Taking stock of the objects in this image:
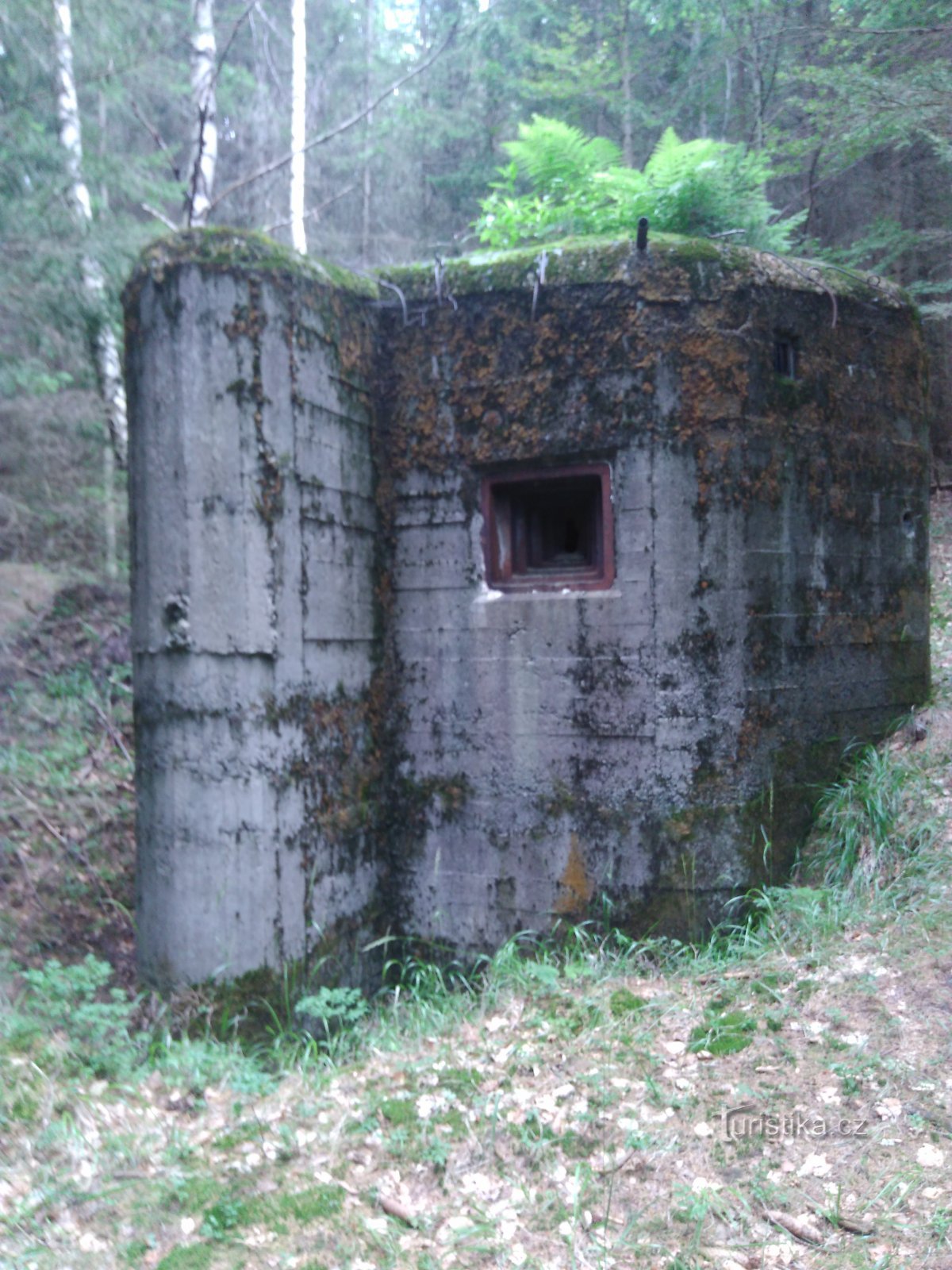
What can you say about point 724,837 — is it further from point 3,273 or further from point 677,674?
point 3,273

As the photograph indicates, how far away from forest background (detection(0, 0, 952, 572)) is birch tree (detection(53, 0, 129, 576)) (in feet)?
0.17

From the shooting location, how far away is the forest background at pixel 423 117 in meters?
7.50

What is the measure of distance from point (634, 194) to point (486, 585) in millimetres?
2472

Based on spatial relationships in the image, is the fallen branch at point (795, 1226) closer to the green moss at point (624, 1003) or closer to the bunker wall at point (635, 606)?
the green moss at point (624, 1003)

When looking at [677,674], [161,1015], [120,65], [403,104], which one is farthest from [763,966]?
[403,104]

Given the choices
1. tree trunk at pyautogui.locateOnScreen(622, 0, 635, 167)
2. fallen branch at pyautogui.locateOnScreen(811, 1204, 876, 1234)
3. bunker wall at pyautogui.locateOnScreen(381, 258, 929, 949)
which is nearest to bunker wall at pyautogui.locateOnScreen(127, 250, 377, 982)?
bunker wall at pyautogui.locateOnScreen(381, 258, 929, 949)

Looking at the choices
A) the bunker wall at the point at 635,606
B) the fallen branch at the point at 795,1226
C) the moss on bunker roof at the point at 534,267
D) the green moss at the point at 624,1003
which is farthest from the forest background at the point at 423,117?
the fallen branch at the point at 795,1226

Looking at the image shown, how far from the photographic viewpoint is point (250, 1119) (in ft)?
11.9

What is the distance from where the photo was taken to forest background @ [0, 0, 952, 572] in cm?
750

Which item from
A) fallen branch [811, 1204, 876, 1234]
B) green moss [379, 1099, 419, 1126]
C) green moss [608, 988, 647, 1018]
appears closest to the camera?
fallen branch [811, 1204, 876, 1234]

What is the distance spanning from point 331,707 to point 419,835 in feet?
2.80

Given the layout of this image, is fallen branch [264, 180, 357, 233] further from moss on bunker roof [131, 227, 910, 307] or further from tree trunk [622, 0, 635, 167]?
tree trunk [622, 0, 635, 167]

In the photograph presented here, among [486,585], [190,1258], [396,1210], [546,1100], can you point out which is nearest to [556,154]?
[486,585]

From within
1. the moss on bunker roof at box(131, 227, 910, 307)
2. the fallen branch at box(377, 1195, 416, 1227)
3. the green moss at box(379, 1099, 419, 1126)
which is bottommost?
the fallen branch at box(377, 1195, 416, 1227)
